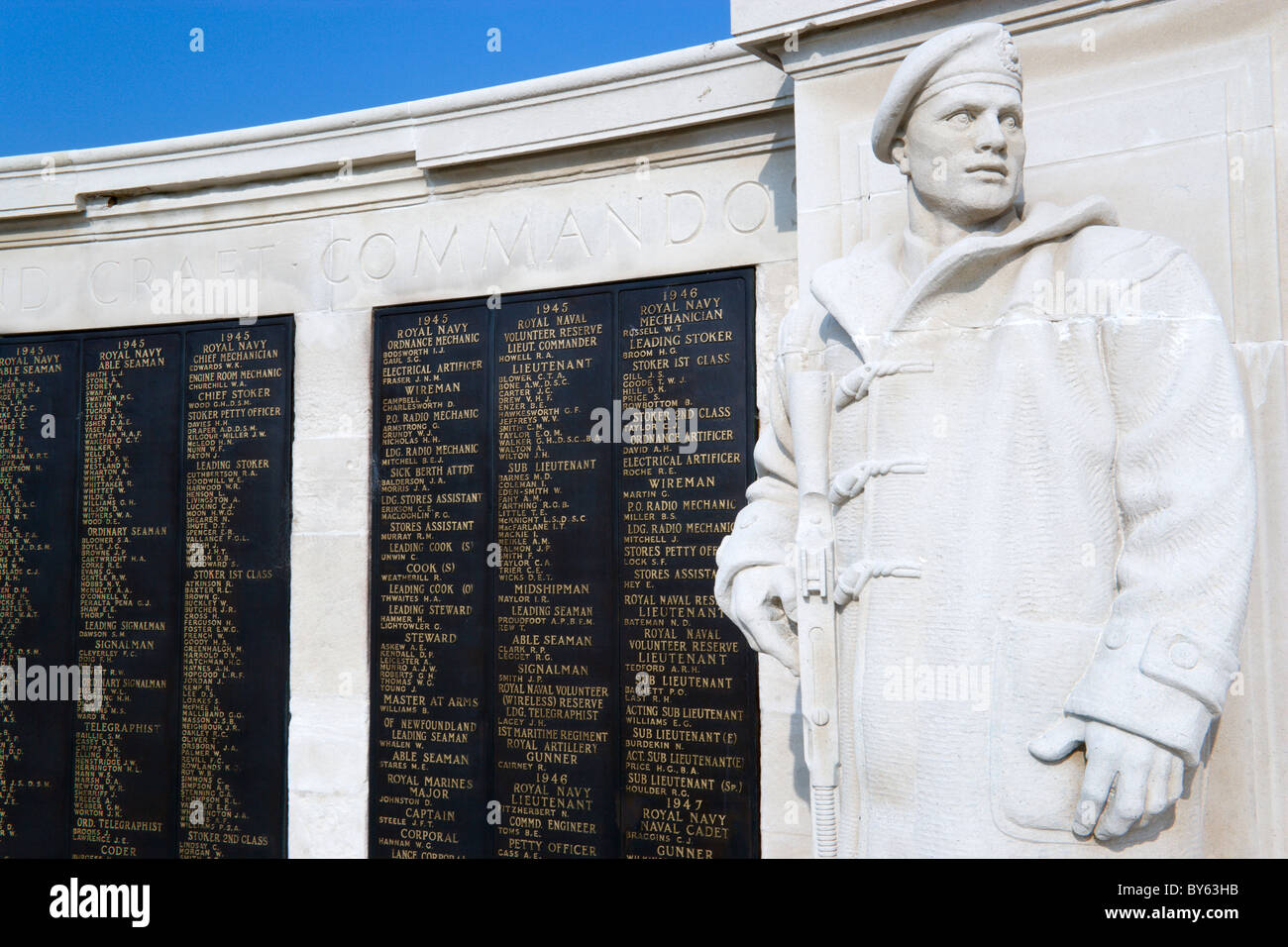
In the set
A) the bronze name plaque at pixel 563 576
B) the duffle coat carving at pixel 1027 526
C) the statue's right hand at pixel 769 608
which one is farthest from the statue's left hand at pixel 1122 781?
the bronze name plaque at pixel 563 576

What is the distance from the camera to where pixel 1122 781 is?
8.23 ft

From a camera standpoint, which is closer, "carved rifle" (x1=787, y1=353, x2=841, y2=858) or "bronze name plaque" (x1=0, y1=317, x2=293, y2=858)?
"carved rifle" (x1=787, y1=353, x2=841, y2=858)

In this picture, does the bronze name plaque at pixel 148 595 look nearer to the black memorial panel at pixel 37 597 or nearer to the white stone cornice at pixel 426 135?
the black memorial panel at pixel 37 597

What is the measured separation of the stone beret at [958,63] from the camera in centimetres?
295

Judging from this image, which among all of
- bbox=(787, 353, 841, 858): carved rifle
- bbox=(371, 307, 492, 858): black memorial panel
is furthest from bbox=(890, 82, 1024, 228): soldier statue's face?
bbox=(371, 307, 492, 858): black memorial panel

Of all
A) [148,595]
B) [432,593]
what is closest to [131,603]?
[148,595]

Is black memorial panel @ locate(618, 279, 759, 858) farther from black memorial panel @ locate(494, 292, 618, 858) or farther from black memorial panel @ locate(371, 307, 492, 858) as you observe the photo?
black memorial panel @ locate(371, 307, 492, 858)

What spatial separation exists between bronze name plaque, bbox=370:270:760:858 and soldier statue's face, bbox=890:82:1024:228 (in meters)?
2.54

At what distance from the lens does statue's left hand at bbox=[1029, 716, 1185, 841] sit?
2490 millimetres

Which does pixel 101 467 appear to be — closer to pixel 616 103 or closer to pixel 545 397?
pixel 545 397

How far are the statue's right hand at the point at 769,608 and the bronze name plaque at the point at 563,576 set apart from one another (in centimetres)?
212

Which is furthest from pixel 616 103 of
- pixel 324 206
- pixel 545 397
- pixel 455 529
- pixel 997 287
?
pixel 997 287

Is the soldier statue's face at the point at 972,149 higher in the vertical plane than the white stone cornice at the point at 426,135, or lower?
lower

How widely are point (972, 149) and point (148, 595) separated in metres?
5.76
